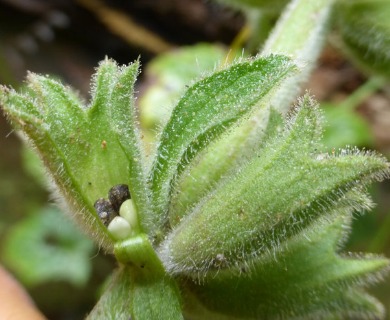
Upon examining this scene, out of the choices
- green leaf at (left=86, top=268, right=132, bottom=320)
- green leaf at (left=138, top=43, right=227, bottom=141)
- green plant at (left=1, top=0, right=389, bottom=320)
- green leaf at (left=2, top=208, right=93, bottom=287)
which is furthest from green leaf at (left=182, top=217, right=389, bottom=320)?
green leaf at (left=2, top=208, right=93, bottom=287)

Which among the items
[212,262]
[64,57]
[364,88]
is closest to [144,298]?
[212,262]

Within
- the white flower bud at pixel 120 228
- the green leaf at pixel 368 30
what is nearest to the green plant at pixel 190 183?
the white flower bud at pixel 120 228

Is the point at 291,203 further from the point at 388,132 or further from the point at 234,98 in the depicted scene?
the point at 388,132

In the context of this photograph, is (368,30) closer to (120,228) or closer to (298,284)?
(298,284)

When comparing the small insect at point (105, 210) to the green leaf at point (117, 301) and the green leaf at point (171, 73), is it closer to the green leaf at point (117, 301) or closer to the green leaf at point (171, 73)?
the green leaf at point (117, 301)

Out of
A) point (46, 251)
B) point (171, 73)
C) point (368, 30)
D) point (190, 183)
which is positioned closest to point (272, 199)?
point (190, 183)

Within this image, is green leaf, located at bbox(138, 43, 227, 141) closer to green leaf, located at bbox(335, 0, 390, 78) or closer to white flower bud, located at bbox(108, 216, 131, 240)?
green leaf, located at bbox(335, 0, 390, 78)
